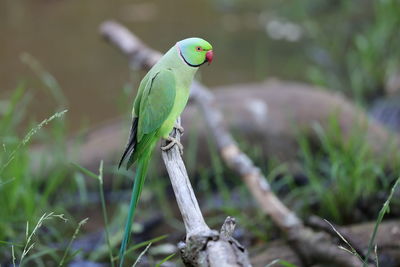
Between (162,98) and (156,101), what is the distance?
25 millimetres

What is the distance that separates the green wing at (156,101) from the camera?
1.80 m

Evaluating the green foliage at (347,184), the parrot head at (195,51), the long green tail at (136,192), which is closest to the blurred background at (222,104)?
the green foliage at (347,184)

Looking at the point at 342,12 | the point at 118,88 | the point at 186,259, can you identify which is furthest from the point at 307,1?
the point at 186,259

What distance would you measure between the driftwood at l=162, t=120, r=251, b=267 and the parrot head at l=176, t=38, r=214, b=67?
0.34 meters

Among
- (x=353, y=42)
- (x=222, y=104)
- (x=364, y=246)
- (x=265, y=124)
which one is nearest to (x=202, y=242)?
(x=364, y=246)

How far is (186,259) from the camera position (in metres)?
1.57

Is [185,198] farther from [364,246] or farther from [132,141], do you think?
[364,246]

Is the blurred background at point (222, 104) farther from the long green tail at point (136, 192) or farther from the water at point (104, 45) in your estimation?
the long green tail at point (136, 192)

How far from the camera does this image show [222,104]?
412cm

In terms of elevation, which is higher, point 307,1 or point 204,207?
point 307,1

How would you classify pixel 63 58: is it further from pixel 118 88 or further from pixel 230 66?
pixel 230 66

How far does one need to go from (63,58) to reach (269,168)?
333cm

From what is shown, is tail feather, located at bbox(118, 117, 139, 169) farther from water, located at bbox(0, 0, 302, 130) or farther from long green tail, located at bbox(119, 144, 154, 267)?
water, located at bbox(0, 0, 302, 130)

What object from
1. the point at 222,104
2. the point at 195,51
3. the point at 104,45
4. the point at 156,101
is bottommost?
the point at 222,104
